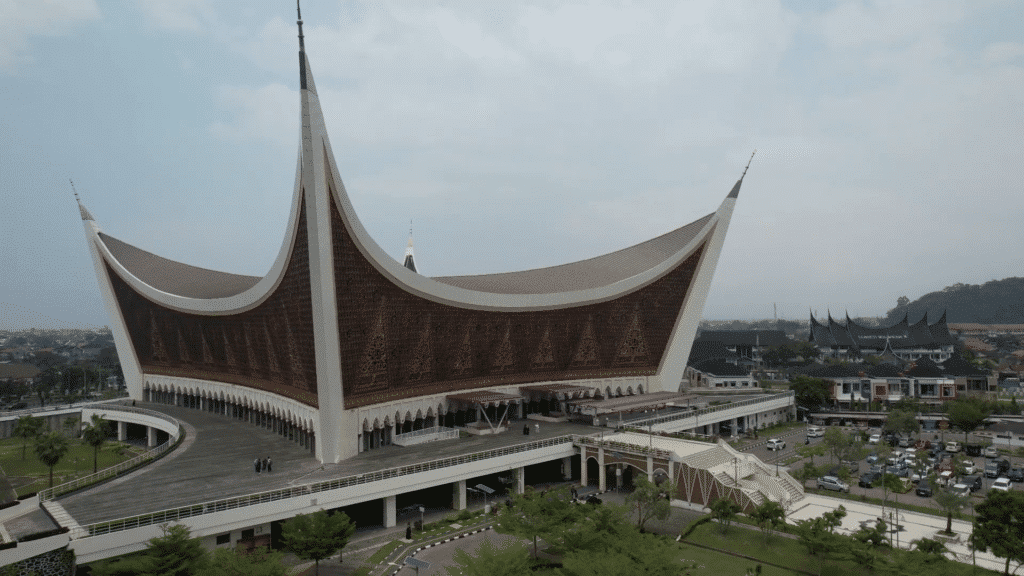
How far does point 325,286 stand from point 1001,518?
16018 millimetres

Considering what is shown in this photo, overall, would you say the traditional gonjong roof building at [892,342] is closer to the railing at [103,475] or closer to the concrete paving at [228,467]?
the concrete paving at [228,467]

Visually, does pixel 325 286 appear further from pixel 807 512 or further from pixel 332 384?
pixel 807 512

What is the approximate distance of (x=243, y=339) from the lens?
23828 millimetres

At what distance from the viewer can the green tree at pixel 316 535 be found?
1178 centimetres

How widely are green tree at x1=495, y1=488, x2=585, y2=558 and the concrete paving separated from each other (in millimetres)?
4679

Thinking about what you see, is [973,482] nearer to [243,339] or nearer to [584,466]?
[584,466]

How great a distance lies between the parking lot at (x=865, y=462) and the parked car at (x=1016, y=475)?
1.56 ft

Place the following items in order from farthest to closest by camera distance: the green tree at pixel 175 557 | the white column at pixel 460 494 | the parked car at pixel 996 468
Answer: the parked car at pixel 996 468 < the white column at pixel 460 494 < the green tree at pixel 175 557

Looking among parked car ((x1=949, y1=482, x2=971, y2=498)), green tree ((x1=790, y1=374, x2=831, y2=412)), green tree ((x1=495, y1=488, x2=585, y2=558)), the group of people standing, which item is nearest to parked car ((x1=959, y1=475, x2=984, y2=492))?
parked car ((x1=949, y1=482, x2=971, y2=498))

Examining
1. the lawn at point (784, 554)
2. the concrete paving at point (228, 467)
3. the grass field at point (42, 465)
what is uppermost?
the concrete paving at point (228, 467)

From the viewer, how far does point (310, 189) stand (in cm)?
1700

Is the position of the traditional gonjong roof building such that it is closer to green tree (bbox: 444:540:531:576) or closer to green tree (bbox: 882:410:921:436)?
green tree (bbox: 882:410:921:436)

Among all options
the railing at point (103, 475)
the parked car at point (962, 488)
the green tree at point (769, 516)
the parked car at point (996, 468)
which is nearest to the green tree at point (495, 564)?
the green tree at point (769, 516)

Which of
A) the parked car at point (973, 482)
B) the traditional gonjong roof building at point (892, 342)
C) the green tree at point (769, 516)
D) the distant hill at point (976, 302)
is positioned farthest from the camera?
the distant hill at point (976, 302)
